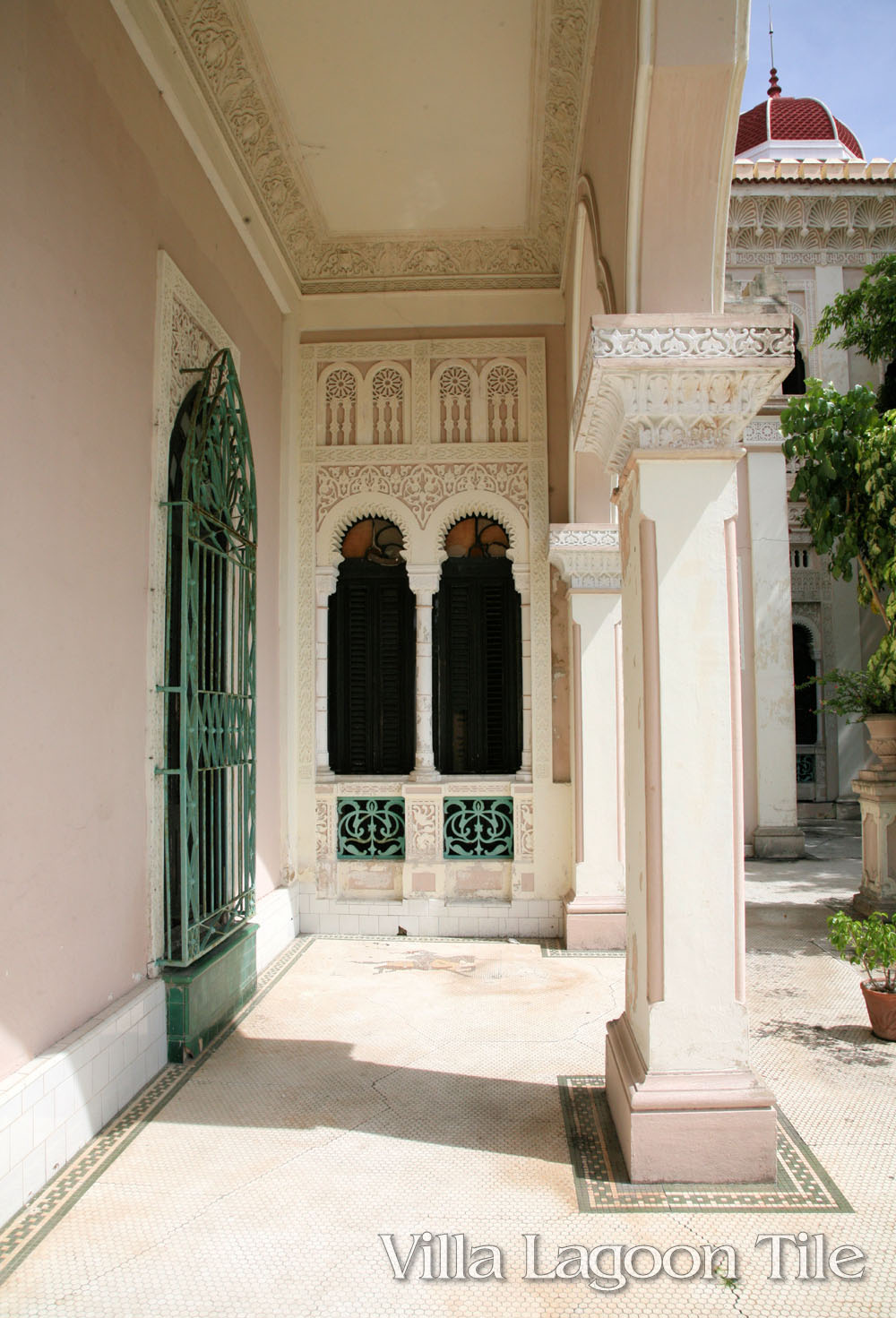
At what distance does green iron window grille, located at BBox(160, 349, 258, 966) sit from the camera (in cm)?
387

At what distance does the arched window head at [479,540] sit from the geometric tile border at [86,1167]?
3488 mm

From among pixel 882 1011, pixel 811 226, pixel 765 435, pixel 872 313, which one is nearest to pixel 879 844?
pixel 882 1011

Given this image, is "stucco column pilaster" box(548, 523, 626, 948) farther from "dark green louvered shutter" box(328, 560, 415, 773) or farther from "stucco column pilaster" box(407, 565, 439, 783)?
"dark green louvered shutter" box(328, 560, 415, 773)

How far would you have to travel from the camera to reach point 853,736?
11742 millimetres

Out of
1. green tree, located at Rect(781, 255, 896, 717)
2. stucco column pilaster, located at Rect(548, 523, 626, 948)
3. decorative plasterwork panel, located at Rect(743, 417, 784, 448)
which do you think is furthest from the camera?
decorative plasterwork panel, located at Rect(743, 417, 784, 448)

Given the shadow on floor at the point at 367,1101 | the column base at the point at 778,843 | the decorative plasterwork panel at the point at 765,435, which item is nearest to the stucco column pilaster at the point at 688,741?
the shadow on floor at the point at 367,1101

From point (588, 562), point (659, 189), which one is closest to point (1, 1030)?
point (659, 189)

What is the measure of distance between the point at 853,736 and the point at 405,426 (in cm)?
832

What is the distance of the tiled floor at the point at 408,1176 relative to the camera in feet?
7.39

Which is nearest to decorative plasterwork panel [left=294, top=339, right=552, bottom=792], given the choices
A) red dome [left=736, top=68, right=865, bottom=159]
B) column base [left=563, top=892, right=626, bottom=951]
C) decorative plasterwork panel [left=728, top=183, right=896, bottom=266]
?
column base [left=563, top=892, right=626, bottom=951]

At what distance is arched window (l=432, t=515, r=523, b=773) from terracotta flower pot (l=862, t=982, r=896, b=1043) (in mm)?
2726

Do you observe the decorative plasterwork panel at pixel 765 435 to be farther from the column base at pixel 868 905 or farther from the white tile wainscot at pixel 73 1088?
the white tile wainscot at pixel 73 1088

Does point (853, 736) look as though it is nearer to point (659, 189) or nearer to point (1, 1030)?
point (659, 189)

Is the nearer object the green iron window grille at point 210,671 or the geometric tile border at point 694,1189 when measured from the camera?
the geometric tile border at point 694,1189
